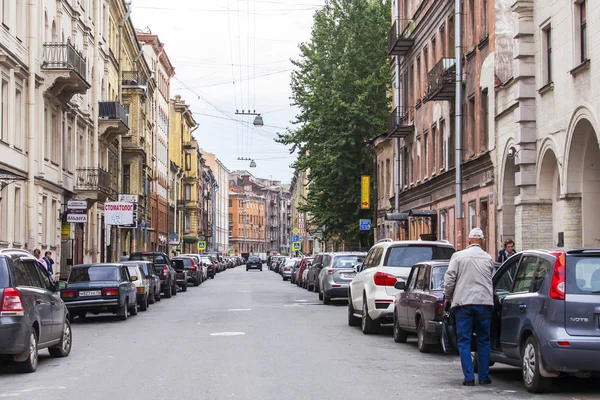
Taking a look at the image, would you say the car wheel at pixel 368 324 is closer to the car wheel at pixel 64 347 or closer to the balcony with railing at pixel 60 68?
the car wheel at pixel 64 347

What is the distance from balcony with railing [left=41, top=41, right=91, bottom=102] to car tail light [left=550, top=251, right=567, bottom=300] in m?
25.6

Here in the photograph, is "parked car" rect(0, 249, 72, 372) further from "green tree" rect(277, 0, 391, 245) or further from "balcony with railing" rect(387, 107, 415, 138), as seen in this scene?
"green tree" rect(277, 0, 391, 245)

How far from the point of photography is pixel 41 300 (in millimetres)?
14094

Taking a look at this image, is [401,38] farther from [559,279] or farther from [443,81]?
[559,279]

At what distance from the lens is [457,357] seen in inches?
595

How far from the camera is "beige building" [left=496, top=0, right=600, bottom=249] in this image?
2292 cm

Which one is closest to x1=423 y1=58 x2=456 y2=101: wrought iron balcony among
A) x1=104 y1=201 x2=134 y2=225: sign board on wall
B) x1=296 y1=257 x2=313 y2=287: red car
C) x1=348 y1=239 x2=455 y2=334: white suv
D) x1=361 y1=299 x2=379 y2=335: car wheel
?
x1=104 y1=201 x2=134 y2=225: sign board on wall

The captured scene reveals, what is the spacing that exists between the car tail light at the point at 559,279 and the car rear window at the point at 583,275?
0.06 m

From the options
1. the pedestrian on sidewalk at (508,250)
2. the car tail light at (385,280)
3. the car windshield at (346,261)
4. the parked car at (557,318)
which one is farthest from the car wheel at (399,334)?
the car windshield at (346,261)

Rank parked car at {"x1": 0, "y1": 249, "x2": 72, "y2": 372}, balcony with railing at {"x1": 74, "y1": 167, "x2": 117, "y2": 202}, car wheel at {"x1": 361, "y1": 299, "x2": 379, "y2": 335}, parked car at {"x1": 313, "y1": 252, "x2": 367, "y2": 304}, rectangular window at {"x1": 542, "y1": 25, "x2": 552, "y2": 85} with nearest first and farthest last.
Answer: parked car at {"x1": 0, "y1": 249, "x2": 72, "y2": 372}, car wheel at {"x1": 361, "y1": 299, "x2": 379, "y2": 335}, rectangular window at {"x1": 542, "y1": 25, "x2": 552, "y2": 85}, parked car at {"x1": 313, "y1": 252, "x2": 367, "y2": 304}, balcony with railing at {"x1": 74, "y1": 167, "x2": 117, "y2": 202}

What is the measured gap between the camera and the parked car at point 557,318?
33.7 ft

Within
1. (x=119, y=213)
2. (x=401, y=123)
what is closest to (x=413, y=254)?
(x=119, y=213)

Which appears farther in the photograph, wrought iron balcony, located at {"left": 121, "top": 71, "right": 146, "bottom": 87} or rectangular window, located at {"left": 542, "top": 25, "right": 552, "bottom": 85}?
wrought iron balcony, located at {"left": 121, "top": 71, "right": 146, "bottom": 87}

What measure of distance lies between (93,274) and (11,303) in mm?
12097
